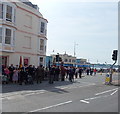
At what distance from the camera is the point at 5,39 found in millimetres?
25297

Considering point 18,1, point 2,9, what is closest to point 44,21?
point 18,1

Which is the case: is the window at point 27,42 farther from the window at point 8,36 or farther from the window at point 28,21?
the window at point 8,36

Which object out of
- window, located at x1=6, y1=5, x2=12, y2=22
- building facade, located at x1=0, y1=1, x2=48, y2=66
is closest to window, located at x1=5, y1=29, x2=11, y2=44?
building facade, located at x1=0, y1=1, x2=48, y2=66

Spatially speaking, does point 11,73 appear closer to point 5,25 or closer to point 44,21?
point 5,25

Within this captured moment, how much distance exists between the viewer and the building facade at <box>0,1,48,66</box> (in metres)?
24.9

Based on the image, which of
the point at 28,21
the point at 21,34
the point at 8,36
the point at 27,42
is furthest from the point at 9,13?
the point at 27,42

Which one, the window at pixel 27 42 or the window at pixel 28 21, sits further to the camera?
the window at pixel 28 21

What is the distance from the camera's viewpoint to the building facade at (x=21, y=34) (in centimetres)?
2492

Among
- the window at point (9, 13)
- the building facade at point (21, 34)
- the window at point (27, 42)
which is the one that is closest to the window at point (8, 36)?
the building facade at point (21, 34)

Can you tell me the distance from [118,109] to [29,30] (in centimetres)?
2297

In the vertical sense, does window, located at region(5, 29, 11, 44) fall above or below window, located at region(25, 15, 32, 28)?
below

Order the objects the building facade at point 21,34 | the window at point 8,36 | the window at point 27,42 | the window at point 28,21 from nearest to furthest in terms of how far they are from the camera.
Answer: the building facade at point 21,34 → the window at point 8,36 → the window at point 27,42 → the window at point 28,21

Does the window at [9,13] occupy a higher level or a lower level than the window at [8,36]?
higher

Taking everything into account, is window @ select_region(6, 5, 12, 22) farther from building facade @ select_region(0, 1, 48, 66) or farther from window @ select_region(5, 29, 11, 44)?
window @ select_region(5, 29, 11, 44)
